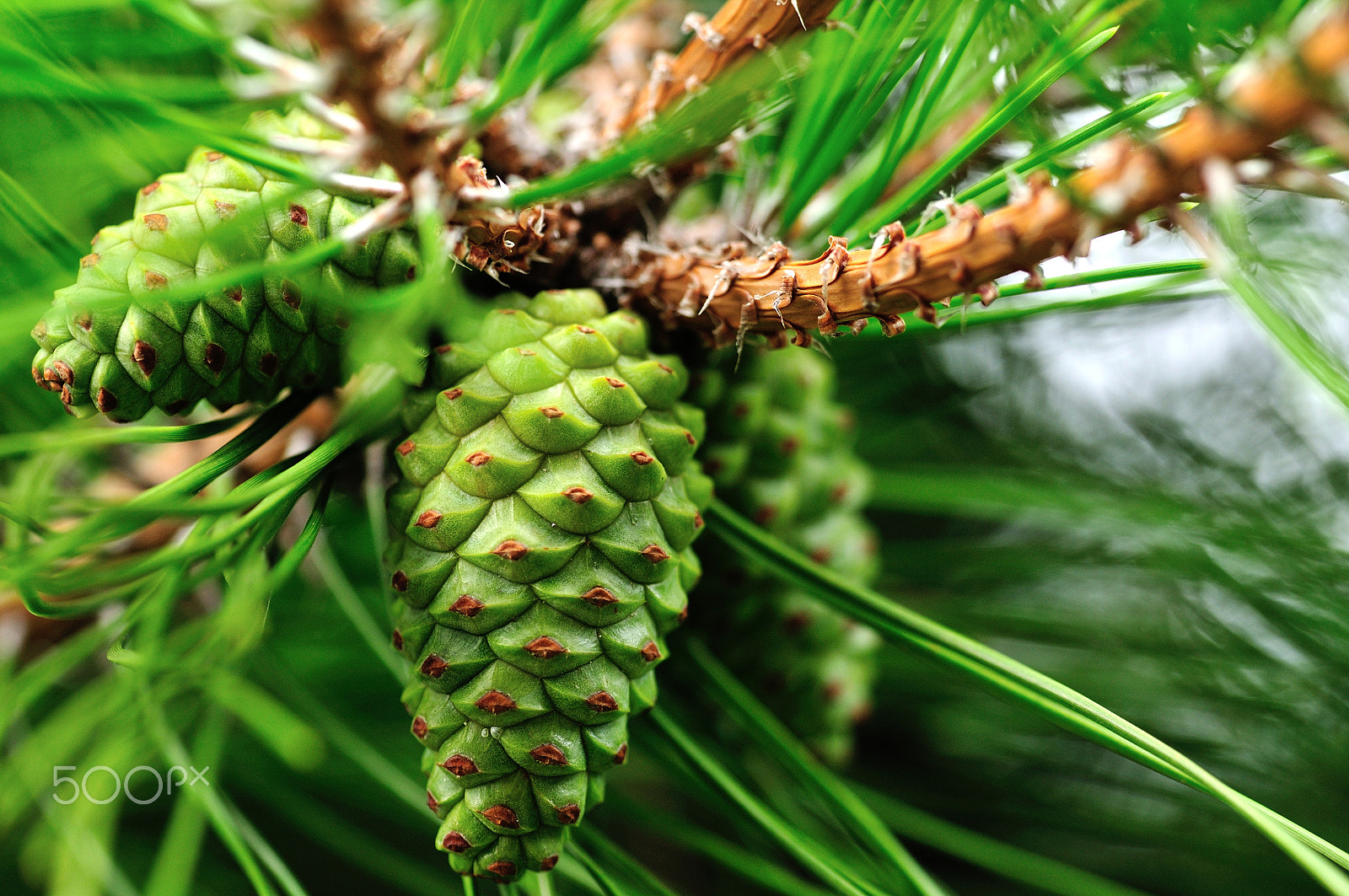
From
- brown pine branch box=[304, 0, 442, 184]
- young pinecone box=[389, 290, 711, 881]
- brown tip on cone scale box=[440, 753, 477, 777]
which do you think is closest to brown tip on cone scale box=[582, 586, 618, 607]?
young pinecone box=[389, 290, 711, 881]

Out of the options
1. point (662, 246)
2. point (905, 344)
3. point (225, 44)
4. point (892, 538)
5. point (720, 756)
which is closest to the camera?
point (225, 44)

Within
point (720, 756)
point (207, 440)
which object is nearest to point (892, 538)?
point (720, 756)

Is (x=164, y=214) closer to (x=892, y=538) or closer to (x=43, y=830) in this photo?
(x=43, y=830)

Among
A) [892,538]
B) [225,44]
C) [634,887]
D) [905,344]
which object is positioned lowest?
[634,887]

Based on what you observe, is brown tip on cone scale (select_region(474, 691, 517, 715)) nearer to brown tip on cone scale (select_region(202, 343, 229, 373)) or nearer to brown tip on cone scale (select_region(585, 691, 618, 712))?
brown tip on cone scale (select_region(585, 691, 618, 712))

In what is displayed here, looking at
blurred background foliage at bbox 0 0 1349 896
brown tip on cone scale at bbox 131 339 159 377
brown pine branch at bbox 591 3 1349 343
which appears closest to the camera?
brown pine branch at bbox 591 3 1349 343
